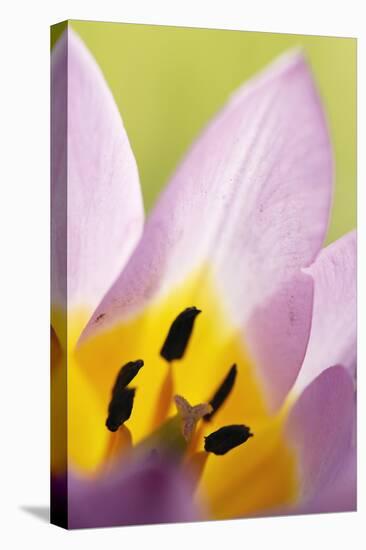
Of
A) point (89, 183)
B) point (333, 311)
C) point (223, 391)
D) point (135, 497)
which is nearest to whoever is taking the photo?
point (89, 183)

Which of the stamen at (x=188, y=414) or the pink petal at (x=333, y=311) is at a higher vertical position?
the pink petal at (x=333, y=311)

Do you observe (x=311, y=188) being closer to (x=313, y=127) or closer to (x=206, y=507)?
(x=313, y=127)

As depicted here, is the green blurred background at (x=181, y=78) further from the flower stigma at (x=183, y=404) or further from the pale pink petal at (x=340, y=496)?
the pale pink petal at (x=340, y=496)

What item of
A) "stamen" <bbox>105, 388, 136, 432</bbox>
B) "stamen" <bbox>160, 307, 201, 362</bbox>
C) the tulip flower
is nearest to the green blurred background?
the tulip flower

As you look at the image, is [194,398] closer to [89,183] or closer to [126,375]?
[126,375]

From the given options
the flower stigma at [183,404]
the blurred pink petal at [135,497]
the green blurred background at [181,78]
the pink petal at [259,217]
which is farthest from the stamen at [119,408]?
the green blurred background at [181,78]

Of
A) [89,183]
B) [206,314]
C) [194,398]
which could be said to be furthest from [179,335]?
[89,183]

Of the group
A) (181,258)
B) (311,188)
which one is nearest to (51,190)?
(181,258)
